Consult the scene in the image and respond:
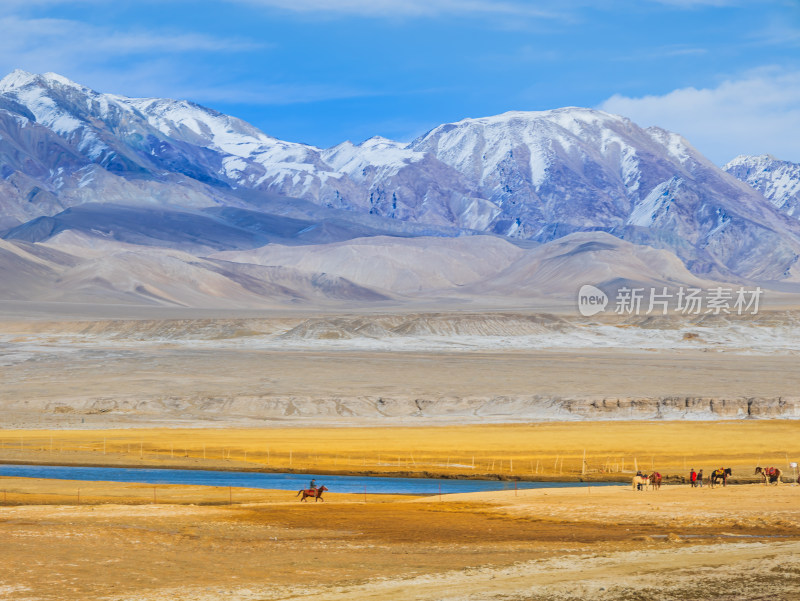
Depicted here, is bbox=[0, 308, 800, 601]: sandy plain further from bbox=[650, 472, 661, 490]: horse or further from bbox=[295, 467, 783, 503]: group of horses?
bbox=[650, 472, 661, 490]: horse

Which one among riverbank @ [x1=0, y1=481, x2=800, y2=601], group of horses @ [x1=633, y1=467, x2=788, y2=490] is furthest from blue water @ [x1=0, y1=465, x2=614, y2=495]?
riverbank @ [x1=0, y1=481, x2=800, y2=601]

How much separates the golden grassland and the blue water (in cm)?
129

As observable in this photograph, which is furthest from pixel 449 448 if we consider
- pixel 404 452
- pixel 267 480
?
pixel 267 480

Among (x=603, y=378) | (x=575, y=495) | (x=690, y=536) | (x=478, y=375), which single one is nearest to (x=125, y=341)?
(x=478, y=375)

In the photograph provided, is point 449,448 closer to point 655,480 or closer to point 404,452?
point 404,452

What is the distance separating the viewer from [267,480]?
46500 mm

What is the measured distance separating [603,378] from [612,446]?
36007mm

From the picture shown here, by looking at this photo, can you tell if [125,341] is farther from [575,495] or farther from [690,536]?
[690,536]

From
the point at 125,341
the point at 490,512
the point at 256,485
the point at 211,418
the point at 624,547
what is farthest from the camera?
the point at 125,341

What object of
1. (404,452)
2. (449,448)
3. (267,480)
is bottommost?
(267,480)

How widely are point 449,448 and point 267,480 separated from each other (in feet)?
39.8

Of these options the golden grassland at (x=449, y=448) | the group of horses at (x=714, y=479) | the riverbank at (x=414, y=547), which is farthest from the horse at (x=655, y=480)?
the golden grassland at (x=449, y=448)

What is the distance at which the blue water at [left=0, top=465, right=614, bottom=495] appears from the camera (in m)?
43.7

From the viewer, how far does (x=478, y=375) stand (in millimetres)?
92500
